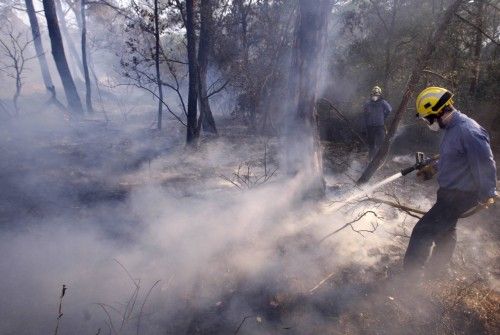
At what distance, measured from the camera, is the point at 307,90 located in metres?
5.14

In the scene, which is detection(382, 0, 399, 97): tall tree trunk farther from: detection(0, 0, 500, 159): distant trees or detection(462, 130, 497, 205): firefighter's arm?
detection(462, 130, 497, 205): firefighter's arm

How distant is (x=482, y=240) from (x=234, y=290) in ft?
12.8

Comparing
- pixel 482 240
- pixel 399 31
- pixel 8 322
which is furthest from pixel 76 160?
pixel 399 31

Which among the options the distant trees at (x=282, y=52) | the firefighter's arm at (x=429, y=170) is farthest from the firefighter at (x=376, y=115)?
the firefighter's arm at (x=429, y=170)

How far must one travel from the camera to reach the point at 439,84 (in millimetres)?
10672

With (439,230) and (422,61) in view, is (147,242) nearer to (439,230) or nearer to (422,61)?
(439,230)

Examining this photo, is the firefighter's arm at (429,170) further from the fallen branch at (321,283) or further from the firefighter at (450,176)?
the fallen branch at (321,283)

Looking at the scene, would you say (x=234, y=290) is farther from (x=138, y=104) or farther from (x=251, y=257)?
(x=138, y=104)

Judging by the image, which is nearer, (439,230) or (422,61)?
(439,230)

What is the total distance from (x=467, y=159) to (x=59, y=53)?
14.7 meters

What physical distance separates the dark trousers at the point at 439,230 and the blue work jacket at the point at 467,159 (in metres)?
0.12

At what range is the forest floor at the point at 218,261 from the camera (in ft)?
10.3

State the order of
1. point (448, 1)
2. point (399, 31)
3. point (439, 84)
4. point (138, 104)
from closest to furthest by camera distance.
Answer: point (439, 84), point (448, 1), point (399, 31), point (138, 104)

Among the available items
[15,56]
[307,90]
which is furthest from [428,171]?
[15,56]
